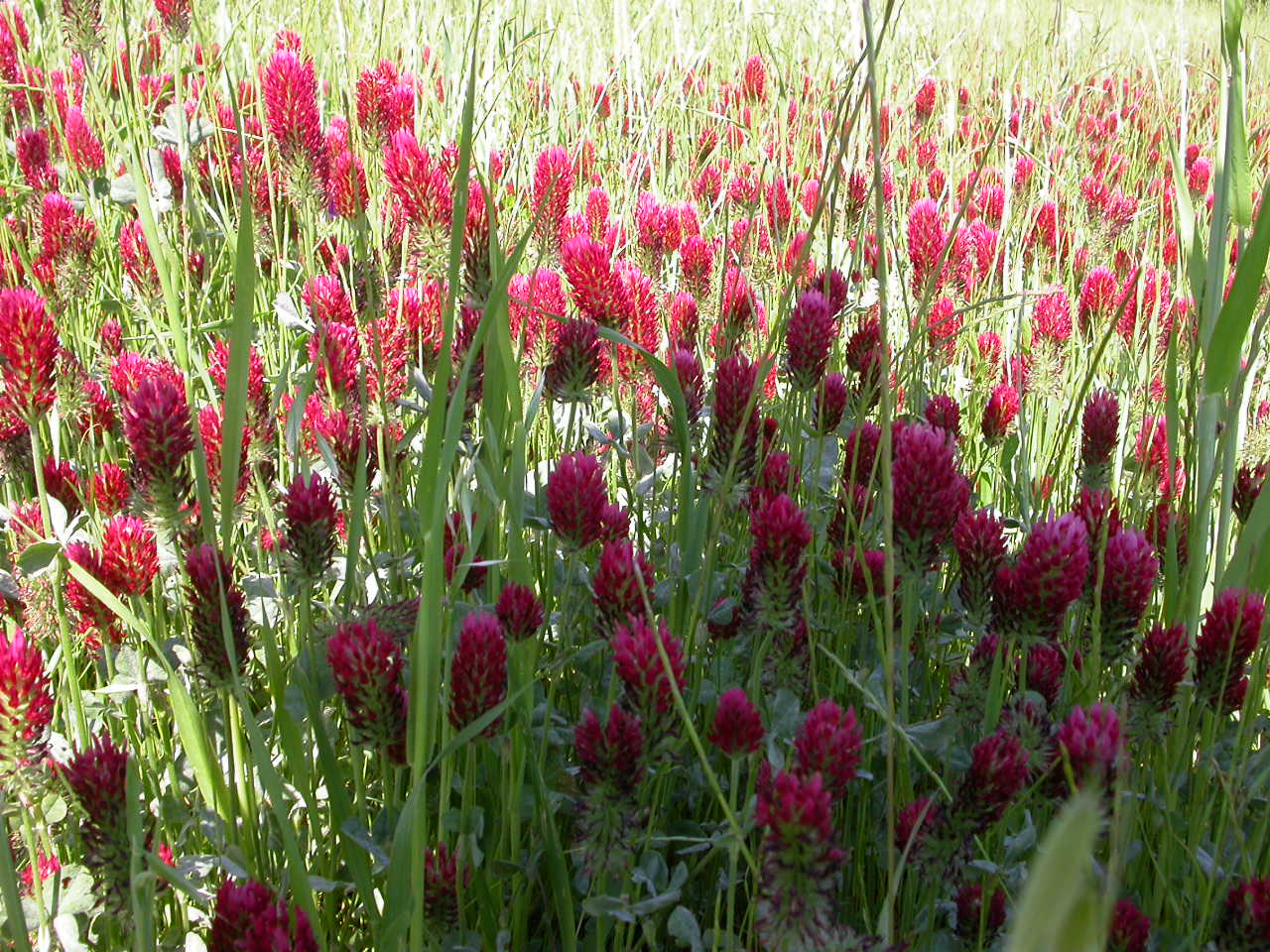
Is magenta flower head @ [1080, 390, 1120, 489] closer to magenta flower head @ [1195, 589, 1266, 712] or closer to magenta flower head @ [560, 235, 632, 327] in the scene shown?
magenta flower head @ [1195, 589, 1266, 712]

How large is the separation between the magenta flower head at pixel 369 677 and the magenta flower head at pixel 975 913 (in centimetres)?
51

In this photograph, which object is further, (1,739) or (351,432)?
(351,432)

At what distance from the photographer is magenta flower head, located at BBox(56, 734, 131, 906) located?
2.77ft

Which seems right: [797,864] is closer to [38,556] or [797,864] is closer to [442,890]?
[442,890]

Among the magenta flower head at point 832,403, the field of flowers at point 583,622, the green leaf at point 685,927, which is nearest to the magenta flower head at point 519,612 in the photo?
the field of flowers at point 583,622

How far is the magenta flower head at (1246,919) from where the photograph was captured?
84cm

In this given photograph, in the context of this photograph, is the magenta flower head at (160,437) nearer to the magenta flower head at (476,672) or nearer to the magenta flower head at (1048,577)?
the magenta flower head at (476,672)

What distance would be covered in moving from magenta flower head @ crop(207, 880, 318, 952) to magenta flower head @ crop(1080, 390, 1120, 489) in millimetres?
1154

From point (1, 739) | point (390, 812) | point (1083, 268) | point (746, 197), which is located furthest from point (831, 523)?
point (1083, 268)

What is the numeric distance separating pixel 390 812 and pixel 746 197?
5.62 feet

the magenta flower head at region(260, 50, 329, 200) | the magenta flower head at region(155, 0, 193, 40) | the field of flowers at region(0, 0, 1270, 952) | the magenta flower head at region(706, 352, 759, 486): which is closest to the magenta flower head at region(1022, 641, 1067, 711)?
the field of flowers at region(0, 0, 1270, 952)

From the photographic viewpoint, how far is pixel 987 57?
18.1ft

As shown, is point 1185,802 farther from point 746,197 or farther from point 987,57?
point 987,57

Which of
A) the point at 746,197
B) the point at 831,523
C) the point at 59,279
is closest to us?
the point at 831,523
